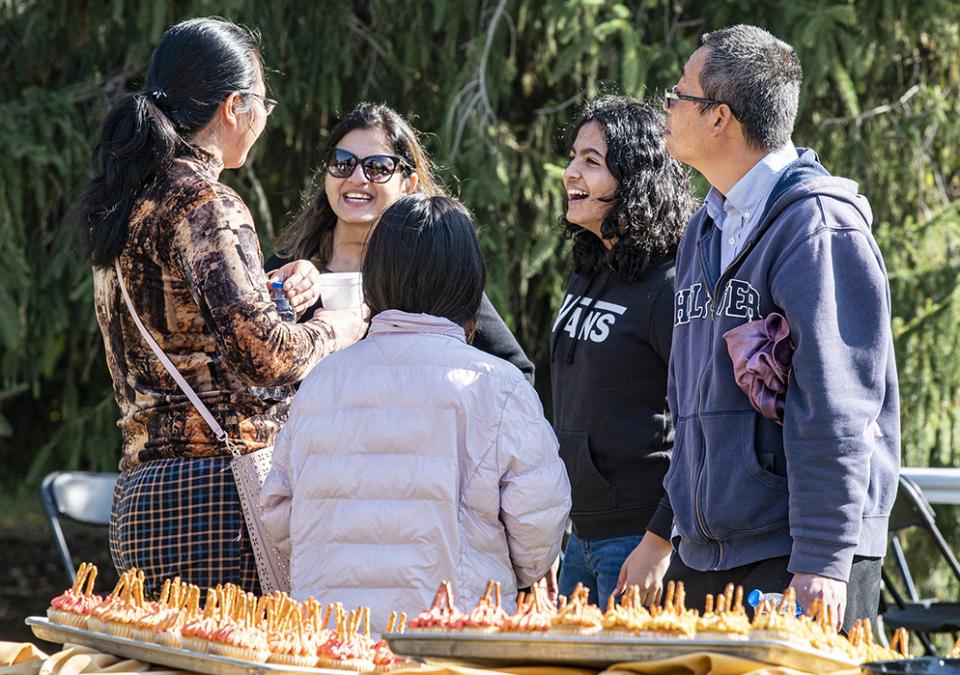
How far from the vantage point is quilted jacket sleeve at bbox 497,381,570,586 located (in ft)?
8.06

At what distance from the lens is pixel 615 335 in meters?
3.30

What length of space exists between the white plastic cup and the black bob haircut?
15.1 inches

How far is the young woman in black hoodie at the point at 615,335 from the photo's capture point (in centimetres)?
329

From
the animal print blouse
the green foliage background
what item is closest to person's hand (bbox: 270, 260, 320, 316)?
the animal print blouse

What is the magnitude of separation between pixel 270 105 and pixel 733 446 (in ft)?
4.22

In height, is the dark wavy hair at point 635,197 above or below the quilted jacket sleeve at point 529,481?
above

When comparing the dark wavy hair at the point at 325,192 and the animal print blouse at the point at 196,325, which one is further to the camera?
the dark wavy hair at the point at 325,192

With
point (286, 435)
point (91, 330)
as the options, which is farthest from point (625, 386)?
point (91, 330)

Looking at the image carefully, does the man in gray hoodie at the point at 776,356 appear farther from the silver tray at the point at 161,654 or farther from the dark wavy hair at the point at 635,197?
the silver tray at the point at 161,654

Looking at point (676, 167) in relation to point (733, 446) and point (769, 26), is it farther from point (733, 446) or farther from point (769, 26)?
point (769, 26)

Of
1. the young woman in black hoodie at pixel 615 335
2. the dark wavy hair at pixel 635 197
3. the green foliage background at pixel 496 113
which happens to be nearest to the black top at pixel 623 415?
the young woman in black hoodie at pixel 615 335

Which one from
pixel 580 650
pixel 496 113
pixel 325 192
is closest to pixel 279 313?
pixel 580 650

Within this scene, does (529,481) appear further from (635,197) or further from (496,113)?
(496,113)

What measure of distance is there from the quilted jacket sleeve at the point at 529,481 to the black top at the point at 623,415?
2.59 feet
